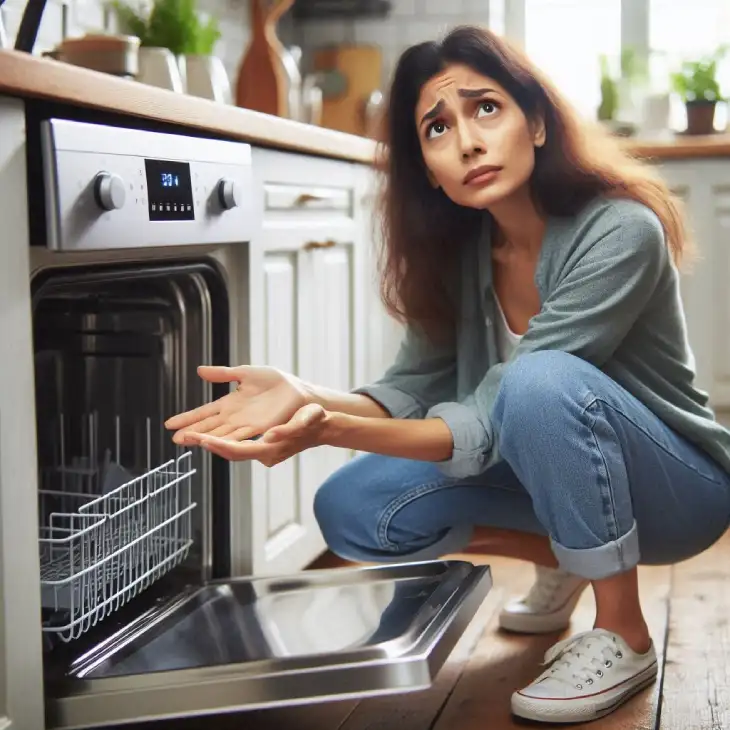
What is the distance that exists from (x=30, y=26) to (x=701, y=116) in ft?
7.35

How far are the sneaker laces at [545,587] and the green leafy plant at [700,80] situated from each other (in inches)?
77.4

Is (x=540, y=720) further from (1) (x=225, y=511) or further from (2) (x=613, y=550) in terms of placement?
(1) (x=225, y=511)

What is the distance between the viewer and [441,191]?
1768mm

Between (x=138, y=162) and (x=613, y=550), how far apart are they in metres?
0.76

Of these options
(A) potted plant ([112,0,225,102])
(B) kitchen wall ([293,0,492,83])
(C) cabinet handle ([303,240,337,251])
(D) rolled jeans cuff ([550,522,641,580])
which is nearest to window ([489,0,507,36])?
(B) kitchen wall ([293,0,492,83])

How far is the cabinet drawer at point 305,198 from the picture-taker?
185 centimetres

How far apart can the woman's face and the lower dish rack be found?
538 mm

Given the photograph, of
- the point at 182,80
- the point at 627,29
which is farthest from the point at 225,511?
the point at 627,29

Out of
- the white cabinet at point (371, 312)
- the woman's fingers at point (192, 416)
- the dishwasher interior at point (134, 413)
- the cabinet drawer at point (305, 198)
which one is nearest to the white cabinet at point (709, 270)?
the white cabinet at point (371, 312)

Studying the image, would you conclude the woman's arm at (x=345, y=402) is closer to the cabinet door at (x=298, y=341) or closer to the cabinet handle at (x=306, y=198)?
the cabinet door at (x=298, y=341)

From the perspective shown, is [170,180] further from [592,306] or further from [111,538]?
[592,306]

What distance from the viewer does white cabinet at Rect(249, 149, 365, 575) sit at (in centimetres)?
181

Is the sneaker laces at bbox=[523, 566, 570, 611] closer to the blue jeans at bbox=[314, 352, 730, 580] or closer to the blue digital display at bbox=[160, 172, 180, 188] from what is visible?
the blue jeans at bbox=[314, 352, 730, 580]

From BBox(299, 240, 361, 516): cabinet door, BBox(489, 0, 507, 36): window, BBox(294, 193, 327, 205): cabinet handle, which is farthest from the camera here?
BBox(489, 0, 507, 36): window
